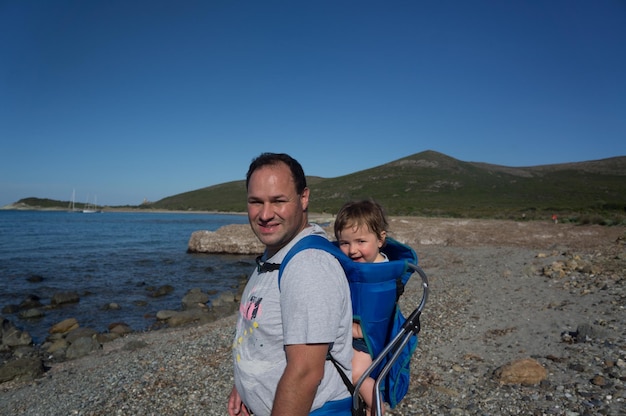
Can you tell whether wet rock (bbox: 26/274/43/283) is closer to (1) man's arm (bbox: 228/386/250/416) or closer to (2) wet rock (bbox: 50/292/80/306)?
(2) wet rock (bbox: 50/292/80/306)

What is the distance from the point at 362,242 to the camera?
320cm

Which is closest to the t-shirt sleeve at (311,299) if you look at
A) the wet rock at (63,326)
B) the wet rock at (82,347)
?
the wet rock at (82,347)

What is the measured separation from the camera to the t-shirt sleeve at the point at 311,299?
5.57 ft

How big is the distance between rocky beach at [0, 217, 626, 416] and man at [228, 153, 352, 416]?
11.8ft

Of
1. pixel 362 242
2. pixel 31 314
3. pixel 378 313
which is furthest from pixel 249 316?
pixel 31 314

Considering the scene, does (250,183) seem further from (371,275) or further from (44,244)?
(44,244)

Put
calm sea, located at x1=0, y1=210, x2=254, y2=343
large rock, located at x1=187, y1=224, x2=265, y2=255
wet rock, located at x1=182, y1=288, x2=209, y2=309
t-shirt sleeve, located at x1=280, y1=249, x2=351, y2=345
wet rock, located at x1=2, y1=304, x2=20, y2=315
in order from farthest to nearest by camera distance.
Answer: large rock, located at x1=187, y1=224, x2=265, y2=255
wet rock, located at x1=182, y1=288, x2=209, y2=309
wet rock, located at x1=2, y1=304, x2=20, y2=315
calm sea, located at x1=0, y1=210, x2=254, y2=343
t-shirt sleeve, located at x1=280, y1=249, x2=351, y2=345

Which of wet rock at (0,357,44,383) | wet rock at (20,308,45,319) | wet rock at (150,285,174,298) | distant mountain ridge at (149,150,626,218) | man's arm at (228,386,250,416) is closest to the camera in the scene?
man's arm at (228,386,250,416)

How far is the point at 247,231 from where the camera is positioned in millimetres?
29250

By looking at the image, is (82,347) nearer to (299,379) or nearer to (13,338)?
(13,338)

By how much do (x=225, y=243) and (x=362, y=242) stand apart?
26332 millimetres

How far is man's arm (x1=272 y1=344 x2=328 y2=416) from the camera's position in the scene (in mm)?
1717

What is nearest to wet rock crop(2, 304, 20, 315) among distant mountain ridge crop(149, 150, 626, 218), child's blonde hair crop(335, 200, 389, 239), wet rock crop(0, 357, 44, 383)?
wet rock crop(0, 357, 44, 383)

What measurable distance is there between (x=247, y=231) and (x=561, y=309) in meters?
23.4
